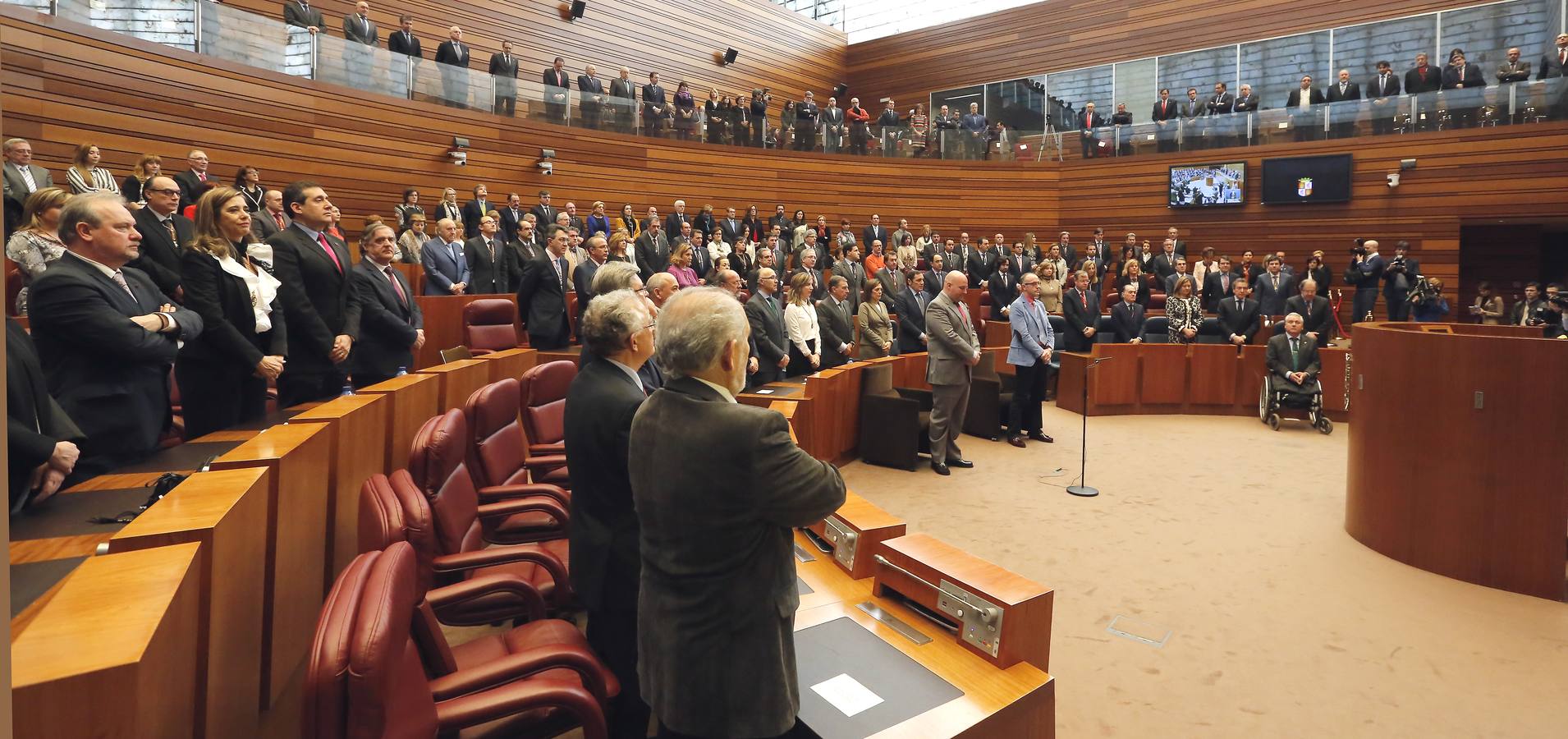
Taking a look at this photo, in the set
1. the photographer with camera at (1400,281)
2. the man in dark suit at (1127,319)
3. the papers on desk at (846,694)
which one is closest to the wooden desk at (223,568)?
the papers on desk at (846,694)

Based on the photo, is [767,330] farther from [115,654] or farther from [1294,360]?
[1294,360]

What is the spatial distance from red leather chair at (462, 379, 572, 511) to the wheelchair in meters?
6.64

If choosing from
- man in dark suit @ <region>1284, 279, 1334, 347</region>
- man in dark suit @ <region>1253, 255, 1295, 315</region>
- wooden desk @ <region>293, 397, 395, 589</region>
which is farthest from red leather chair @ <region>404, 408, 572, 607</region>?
man in dark suit @ <region>1253, 255, 1295, 315</region>

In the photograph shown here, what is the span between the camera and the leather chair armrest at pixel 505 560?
7.23 ft

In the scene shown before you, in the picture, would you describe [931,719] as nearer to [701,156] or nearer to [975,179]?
[701,156]

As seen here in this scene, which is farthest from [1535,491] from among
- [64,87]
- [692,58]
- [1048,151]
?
[692,58]

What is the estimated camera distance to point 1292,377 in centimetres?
727

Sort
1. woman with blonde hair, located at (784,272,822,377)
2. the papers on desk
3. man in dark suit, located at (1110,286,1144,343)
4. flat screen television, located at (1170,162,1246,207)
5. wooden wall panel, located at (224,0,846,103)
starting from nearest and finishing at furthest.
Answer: the papers on desk → woman with blonde hair, located at (784,272,822,377) → man in dark suit, located at (1110,286,1144,343) → wooden wall panel, located at (224,0,846,103) → flat screen television, located at (1170,162,1246,207)

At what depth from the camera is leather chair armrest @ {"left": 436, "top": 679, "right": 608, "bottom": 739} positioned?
157 cm

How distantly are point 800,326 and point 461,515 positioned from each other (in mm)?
3934

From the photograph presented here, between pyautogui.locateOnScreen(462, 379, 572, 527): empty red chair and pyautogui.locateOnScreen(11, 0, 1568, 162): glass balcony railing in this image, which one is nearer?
pyautogui.locateOnScreen(462, 379, 572, 527): empty red chair

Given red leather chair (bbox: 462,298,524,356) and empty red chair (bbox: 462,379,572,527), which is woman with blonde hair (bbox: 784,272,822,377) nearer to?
red leather chair (bbox: 462,298,524,356)

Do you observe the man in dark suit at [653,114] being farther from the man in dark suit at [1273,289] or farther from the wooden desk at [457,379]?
the wooden desk at [457,379]

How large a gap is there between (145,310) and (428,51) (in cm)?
1002
